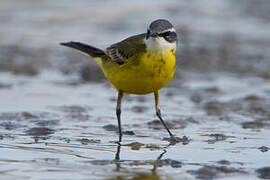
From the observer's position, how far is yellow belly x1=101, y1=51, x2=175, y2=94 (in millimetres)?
6914

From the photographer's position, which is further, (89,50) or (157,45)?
(89,50)

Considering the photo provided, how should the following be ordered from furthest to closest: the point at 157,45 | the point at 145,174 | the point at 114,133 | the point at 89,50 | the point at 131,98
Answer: the point at 131,98, the point at 89,50, the point at 114,133, the point at 157,45, the point at 145,174

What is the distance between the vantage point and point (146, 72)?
6953 mm

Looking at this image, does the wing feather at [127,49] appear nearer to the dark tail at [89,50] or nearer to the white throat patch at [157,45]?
the white throat patch at [157,45]

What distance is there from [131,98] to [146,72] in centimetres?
270

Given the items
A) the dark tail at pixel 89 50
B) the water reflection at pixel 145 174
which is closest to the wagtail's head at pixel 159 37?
the water reflection at pixel 145 174

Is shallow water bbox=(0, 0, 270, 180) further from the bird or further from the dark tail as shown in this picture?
the dark tail

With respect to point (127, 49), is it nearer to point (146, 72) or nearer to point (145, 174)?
point (146, 72)

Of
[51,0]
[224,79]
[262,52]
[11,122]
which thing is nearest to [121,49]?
[11,122]

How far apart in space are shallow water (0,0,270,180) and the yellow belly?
2.01 feet

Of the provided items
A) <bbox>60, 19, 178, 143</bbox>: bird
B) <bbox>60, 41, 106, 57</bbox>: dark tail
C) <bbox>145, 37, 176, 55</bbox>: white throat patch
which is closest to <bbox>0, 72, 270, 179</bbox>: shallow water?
<bbox>60, 19, 178, 143</bbox>: bird

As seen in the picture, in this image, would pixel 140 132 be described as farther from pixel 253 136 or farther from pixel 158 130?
pixel 253 136

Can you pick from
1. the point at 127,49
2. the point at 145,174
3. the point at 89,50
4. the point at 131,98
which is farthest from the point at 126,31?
the point at 145,174

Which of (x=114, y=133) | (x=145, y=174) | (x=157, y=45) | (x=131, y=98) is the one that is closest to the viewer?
(x=145, y=174)
